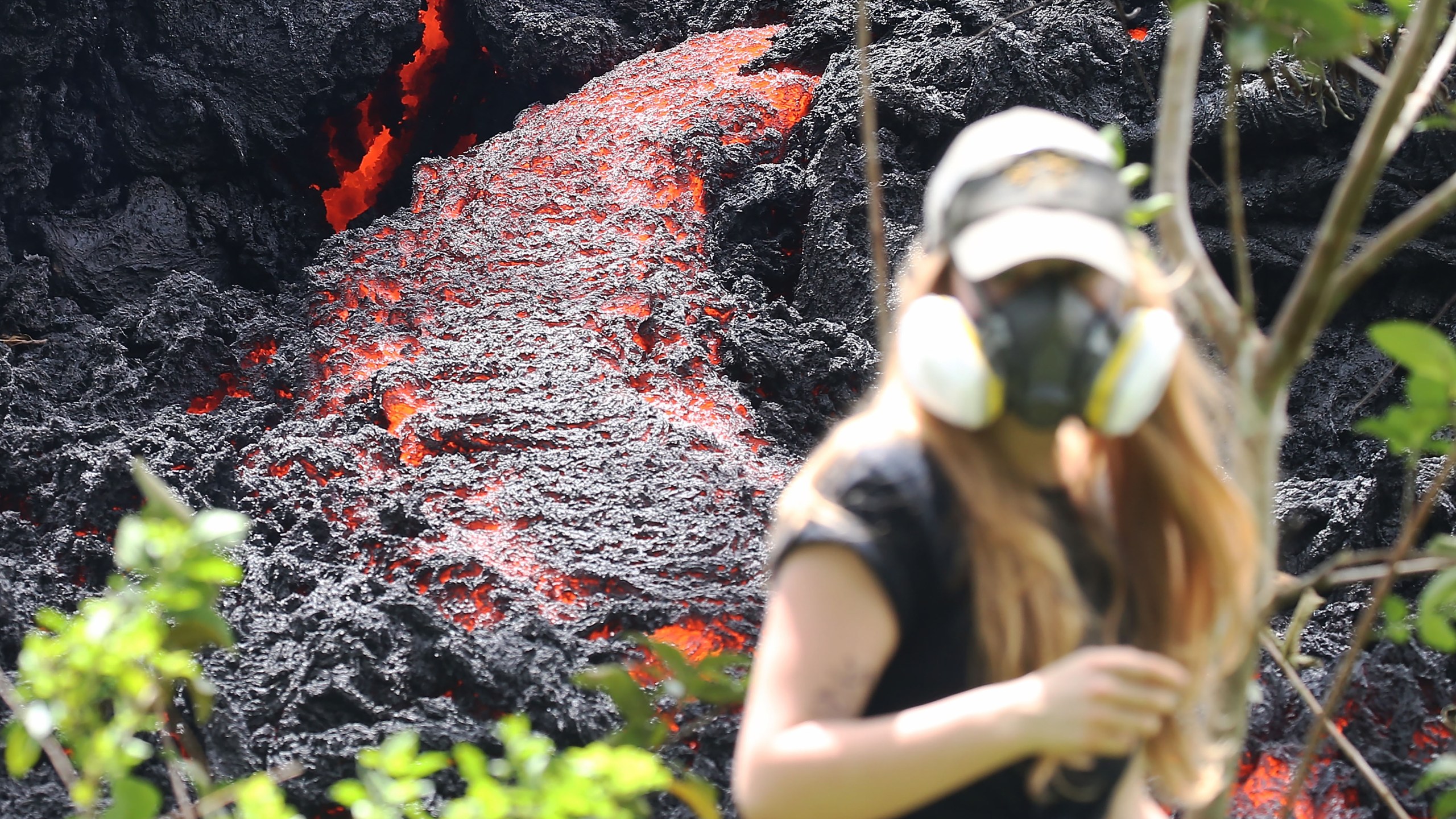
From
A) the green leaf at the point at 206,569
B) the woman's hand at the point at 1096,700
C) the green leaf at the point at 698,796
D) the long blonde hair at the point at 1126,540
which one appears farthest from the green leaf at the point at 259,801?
the woman's hand at the point at 1096,700

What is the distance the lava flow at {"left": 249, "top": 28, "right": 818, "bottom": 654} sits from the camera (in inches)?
67.4

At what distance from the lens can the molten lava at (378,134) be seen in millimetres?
3389

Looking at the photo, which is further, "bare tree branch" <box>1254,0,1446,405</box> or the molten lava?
the molten lava

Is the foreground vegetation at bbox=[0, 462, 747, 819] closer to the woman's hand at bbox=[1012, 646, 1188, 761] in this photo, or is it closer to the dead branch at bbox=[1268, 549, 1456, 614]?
the woman's hand at bbox=[1012, 646, 1188, 761]

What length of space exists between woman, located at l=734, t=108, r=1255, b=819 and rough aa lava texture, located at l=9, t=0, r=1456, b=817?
75 cm

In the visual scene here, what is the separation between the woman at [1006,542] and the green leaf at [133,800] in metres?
0.44

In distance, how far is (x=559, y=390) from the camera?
2.06m

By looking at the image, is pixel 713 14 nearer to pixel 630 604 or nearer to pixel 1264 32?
pixel 630 604

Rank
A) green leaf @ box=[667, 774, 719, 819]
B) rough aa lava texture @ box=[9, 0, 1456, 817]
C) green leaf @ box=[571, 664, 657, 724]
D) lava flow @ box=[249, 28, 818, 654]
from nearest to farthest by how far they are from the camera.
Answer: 1. green leaf @ box=[667, 774, 719, 819]
2. green leaf @ box=[571, 664, 657, 724]
3. rough aa lava texture @ box=[9, 0, 1456, 817]
4. lava flow @ box=[249, 28, 818, 654]

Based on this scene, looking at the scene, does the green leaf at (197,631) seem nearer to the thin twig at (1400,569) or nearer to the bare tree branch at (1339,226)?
the bare tree branch at (1339,226)

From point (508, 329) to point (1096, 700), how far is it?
169 centimetres

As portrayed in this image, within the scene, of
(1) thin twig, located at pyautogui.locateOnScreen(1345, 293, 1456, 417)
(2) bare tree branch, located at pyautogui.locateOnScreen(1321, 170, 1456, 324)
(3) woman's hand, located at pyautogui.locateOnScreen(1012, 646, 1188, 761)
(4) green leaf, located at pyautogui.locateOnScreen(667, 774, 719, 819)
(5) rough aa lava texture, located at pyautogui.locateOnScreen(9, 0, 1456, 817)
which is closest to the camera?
(3) woman's hand, located at pyautogui.locateOnScreen(1012, 646, 1188, 761)

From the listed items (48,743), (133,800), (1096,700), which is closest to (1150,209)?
(1096,700)

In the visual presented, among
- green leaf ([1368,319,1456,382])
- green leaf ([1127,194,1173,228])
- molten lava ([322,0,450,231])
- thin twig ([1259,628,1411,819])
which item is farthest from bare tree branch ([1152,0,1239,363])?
molten lava ([322,0,450,231])
